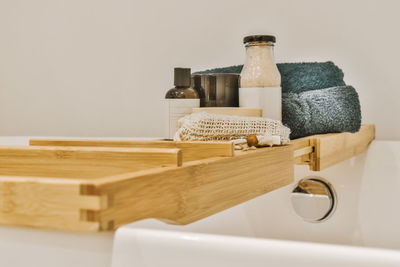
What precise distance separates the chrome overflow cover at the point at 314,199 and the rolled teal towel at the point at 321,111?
0.25 metres

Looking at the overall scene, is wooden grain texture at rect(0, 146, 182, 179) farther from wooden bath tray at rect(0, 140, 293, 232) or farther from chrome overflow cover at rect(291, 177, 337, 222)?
chrome overflow cover at rect(291, 177, 337, 222)

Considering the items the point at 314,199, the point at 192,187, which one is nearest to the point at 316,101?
the point at 314,199

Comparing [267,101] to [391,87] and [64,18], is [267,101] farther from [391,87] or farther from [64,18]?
[64,18]

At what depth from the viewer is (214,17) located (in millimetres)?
1627

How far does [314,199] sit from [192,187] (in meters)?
0.89

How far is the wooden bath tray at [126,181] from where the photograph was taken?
36 cm

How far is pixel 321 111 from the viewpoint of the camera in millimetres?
1046

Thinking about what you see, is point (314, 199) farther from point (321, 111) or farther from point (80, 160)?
point (80, 160)

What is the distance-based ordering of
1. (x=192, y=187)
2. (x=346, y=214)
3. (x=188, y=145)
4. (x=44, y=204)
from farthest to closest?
(x=346, y=214)
(x=188, y=145)
(x=192, y=187)
(x=44, y=204)

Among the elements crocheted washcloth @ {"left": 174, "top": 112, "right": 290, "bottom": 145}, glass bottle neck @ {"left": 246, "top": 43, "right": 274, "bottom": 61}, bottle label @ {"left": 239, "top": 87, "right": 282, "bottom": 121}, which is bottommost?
crocheted washcloth @ {"left": 174, "top": 112, "right": 290, "bottom": 145}

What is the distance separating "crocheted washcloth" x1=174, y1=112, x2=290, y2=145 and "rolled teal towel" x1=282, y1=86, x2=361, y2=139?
196 millimetres

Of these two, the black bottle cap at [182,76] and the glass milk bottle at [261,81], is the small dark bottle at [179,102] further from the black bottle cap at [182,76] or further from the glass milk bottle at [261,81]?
the glass milk bottle at [261,81]

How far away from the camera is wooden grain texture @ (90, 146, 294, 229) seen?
392mm

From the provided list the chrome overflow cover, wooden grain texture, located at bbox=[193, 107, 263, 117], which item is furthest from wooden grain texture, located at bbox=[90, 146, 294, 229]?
the chrome overflow cover
